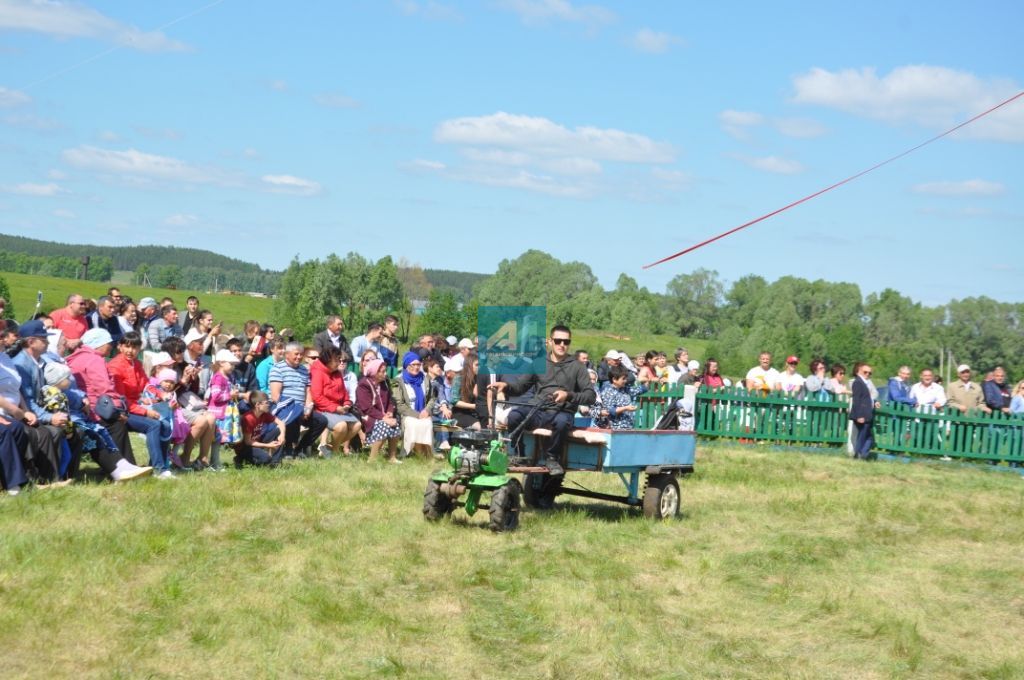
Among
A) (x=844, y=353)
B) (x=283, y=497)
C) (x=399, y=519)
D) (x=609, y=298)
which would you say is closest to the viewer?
(x=399, y=519)

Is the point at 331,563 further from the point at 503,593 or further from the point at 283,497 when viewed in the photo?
the point at 283,497

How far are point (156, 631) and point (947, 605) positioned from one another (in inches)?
221

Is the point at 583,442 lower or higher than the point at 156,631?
higher

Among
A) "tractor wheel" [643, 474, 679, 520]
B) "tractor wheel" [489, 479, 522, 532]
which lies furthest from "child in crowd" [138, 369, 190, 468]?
"tractor wheel" [643, 474, 679, 520]

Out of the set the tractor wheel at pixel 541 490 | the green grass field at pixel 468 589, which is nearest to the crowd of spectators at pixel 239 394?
the green grass field at pixel 468 589

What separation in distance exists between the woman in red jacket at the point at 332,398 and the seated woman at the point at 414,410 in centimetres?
85

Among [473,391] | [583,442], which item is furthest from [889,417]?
[583,442]

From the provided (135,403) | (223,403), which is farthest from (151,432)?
(223,403)

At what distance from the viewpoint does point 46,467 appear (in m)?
11.1

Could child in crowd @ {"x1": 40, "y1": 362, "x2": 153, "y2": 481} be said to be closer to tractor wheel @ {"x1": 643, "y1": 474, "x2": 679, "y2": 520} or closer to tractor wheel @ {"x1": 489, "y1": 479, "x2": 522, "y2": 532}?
tractor wheel @ {"x1": 489, "y1": 479, "x2": 522, "y2": 532}

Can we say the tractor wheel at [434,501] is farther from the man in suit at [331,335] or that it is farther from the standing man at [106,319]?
the man in suit at [331,335]

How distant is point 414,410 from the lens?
54.4 feet

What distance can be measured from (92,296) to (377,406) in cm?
10340

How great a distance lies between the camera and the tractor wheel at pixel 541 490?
11922 mm
